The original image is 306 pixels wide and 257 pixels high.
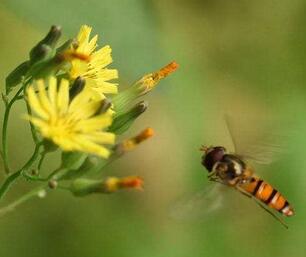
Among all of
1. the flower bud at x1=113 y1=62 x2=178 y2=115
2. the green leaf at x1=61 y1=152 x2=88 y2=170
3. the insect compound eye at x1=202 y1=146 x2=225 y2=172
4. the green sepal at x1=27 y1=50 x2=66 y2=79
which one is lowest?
the insect compound eye at x1=202 y1=146 x2=225 y2=172

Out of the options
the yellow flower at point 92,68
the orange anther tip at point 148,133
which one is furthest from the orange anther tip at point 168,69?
the orange anther tip at point 148,133

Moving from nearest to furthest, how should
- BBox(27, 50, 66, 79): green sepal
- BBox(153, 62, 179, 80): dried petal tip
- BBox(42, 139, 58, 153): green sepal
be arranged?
BBox(42, 139, 58, 153): green sepal < BBox(27, 50, 66, 79): green sepal < BBox(153, 62, 179, 80): dried petal tip

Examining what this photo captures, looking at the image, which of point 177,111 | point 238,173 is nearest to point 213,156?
point 238,173

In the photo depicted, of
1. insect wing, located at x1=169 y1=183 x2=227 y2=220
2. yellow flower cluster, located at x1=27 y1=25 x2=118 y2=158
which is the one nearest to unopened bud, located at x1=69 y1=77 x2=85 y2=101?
yellow flower cluster, located at x1=27 y1=25 x2=118 y2=158

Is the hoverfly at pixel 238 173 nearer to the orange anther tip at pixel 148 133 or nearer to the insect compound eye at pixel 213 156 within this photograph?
the insect compound eye at pixel 213 156

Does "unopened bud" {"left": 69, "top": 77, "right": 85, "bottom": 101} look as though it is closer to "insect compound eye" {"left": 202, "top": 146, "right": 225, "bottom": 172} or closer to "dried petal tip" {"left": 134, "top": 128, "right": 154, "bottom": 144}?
"dried petal tip" {"left": 134, "top": 128, "right": 154, "bottom": 144}

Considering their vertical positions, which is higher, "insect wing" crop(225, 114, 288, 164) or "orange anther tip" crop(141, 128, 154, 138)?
"orange anther tip" crop(141, 128, 154, 138)
